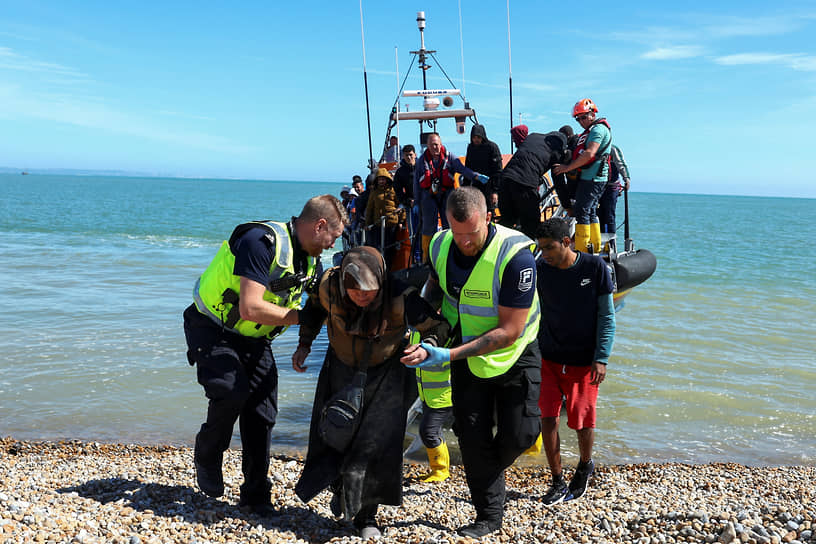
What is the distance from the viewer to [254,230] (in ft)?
10.8

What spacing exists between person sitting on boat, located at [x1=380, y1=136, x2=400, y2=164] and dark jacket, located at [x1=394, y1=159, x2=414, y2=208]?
94.5 inches

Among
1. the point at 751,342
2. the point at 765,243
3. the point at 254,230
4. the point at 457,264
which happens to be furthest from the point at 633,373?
the point at 765,243

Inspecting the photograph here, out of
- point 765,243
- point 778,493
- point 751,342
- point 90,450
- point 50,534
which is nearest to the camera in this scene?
point 50,534

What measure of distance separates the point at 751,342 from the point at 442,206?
649 cm

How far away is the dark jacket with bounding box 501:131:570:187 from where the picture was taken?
6.88 m

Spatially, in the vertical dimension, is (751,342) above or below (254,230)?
below

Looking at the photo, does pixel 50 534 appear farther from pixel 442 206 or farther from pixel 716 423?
pixel 716 423

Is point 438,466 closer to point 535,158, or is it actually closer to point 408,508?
point 408,508

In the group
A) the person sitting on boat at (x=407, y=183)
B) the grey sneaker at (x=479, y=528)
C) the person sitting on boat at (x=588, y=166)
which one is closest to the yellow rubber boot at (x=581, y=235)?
the person sitting on boat at (x=588, y=166)

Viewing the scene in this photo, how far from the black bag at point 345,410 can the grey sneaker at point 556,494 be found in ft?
6.00

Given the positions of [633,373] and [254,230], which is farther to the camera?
[633,373]

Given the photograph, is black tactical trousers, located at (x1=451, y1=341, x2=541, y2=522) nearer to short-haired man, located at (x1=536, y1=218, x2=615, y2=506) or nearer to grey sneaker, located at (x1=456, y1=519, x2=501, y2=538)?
grey sneaker, located at (x1=456, y1=519, x2=501, y2=538)

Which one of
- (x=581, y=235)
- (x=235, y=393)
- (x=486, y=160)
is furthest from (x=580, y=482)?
(x=486, y=160)

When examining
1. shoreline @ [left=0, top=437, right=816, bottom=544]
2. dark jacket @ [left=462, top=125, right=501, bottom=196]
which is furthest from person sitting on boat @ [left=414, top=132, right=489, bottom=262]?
shoreline @ [left=0, top=437, right=816, bottom=544]
